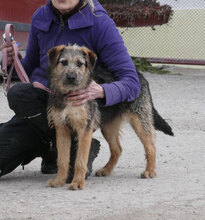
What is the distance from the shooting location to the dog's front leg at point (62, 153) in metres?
4.79

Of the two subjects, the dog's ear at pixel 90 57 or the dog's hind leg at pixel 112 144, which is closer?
the dog's ear at pixel 90 57

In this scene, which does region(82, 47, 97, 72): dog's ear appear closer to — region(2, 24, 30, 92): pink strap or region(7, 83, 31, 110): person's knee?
region(7, 83, 31, 110): person's knee

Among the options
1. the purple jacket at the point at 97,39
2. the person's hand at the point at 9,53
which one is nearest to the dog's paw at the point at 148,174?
the purple jacket at the point at 97,39

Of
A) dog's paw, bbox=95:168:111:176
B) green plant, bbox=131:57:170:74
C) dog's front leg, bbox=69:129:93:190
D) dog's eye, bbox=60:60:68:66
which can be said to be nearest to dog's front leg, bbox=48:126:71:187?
dog's front leg, bbox=69:129:93:190

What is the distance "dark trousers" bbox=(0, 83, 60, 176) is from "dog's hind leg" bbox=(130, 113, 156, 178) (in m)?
0.74

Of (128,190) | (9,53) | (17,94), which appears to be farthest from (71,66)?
(128,190)

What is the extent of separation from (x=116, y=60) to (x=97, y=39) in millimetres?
237

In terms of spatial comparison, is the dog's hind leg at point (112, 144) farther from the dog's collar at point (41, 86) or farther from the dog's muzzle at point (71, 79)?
the dog's muzzle at point (71, 79)

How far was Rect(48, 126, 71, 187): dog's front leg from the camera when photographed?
4.79 meters

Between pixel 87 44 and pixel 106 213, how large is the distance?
1567mm

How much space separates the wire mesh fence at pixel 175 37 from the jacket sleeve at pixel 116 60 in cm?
825

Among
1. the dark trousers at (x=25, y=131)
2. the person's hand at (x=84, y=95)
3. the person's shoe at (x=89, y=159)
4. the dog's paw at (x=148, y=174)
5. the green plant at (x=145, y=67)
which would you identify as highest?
the person's hand at (x=84, y=95)

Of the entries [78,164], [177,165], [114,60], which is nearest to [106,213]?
[78,164]

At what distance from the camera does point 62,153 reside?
4793mm
